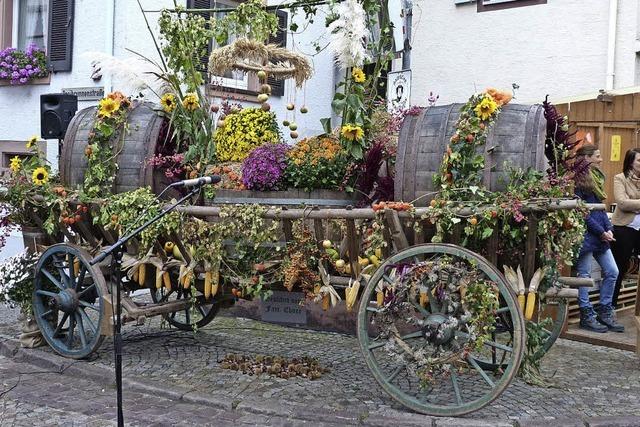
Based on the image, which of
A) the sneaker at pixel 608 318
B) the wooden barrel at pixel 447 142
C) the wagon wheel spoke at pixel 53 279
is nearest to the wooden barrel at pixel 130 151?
the wagon wheel spoke at pixel 53 279

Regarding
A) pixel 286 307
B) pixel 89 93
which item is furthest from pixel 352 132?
pixel 89 93

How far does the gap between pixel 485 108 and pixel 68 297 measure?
134 inches

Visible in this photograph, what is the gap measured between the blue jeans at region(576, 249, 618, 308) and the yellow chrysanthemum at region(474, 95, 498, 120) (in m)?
3.04

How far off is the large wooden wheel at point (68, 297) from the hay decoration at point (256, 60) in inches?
69.1

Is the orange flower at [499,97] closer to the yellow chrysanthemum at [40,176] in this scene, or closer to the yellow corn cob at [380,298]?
the yellow corn cob at [380,298]

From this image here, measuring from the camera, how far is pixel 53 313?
20.6ft

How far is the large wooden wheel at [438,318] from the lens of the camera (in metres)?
4.31

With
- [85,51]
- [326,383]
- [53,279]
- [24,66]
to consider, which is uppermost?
[85,51]

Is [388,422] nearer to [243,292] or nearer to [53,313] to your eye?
[243,292]

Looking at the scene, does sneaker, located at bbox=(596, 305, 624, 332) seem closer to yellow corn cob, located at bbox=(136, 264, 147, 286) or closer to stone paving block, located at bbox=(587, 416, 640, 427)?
stone paving block, located at bbox=(587, 416, 640, 427)

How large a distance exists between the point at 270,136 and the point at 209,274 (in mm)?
1147

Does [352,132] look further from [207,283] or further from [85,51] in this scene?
[85,51]

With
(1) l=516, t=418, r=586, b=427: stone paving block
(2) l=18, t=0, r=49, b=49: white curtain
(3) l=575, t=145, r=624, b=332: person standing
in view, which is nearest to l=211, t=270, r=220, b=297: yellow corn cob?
(1) l=516, t=418, r=586, b=427: stone paving block

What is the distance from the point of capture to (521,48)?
32.2ft
